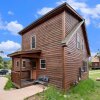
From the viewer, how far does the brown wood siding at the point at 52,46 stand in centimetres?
1811

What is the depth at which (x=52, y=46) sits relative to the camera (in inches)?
752

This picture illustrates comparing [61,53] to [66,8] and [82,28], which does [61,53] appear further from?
[82,28]

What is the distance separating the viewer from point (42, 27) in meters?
21.2

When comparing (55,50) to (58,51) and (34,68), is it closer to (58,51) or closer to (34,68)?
(58,51)

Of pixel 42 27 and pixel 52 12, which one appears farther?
pixel 42 27

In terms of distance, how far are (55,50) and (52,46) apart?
0.67m

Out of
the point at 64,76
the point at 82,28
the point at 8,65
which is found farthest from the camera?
the point at 8,65

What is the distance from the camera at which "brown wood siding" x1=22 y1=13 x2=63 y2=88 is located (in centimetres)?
1811

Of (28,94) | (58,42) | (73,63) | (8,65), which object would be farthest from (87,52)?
(8,65)

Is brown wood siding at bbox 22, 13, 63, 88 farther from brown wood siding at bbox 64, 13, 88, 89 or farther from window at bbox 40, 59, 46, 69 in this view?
brown wood siding at bbox 64, 13, 88, 89

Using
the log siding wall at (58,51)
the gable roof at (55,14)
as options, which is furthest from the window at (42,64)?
the gable roof at (55,14)

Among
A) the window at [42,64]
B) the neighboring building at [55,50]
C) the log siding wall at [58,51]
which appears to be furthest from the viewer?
the window at [42,64]

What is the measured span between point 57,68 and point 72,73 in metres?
1.98

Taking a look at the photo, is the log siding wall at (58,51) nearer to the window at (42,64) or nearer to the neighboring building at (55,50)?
the neighboring building at (55,50)
